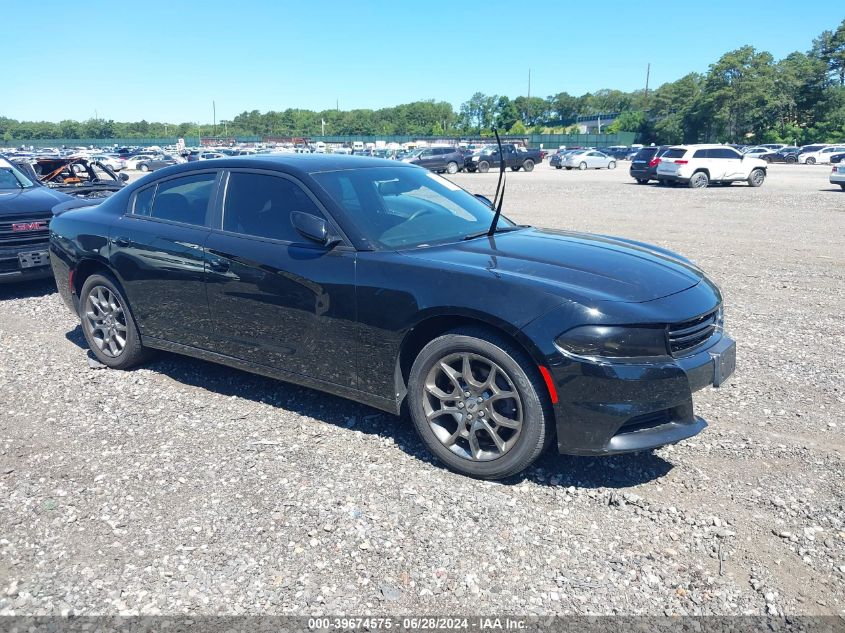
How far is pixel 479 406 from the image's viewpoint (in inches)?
140

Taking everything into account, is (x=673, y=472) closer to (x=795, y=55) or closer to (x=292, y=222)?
(x=292, y=222)

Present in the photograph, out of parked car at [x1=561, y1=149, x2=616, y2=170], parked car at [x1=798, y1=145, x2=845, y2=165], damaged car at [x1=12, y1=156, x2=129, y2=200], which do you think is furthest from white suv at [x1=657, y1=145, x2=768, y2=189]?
parked car at [x1=798, y1=145, x2=845, y2=165]

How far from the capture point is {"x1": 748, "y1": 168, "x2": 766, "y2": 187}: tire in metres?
26.3

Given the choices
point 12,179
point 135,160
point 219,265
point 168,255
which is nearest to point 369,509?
point 219,265

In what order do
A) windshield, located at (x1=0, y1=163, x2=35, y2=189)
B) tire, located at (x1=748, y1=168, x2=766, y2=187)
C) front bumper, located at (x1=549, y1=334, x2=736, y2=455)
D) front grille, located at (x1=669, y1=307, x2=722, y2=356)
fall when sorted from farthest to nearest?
tire, located at (x1=748, y1=168, x2=766, y2=187)
windshield, located at (x1=0, y1=163, x2=35, y2=189)
front grille, located at (x1=669, y1=307, x2=722, y2=356)
front bumper, located at (x1=549, y1=334, x2=736, y2=455)

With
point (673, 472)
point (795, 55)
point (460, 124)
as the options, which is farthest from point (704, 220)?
point (460, 124)

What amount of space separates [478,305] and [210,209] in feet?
7.36

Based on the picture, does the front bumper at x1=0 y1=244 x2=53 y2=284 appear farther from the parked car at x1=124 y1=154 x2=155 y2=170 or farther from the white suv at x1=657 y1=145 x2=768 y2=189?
the parked car at x1=124 y1=154 x2=155 y2=170

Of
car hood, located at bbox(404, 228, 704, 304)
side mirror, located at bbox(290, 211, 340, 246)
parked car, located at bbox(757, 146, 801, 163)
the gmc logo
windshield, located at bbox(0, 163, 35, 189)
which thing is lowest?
the gmc logo

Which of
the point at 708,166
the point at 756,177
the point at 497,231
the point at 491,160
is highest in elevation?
the point at 491,160

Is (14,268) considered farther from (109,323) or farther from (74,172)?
(74,172)

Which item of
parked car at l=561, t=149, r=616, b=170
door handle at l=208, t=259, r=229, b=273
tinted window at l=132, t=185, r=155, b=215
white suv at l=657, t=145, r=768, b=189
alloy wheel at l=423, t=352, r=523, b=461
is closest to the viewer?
alloy wheel at l=423, t=352, r=523, b=461

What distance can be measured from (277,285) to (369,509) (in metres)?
1.54

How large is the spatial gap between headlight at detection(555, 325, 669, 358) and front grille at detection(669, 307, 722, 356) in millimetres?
180
